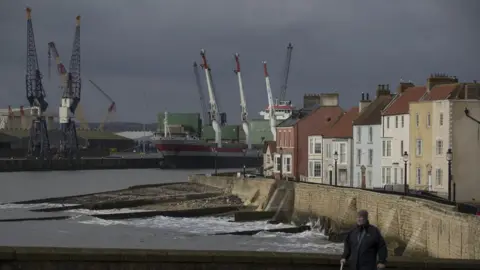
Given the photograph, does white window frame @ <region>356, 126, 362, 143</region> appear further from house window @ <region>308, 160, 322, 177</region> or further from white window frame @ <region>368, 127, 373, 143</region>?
house window @ <region>308, 160, 322, 177</region>

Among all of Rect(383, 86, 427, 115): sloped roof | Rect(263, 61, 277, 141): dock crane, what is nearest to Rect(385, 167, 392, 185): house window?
Rect(383, 86, 427, 115): sloped roof

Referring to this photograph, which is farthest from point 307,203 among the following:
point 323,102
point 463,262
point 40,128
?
point 40,128

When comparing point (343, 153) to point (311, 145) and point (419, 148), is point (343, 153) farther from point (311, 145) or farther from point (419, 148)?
point (419, 148)

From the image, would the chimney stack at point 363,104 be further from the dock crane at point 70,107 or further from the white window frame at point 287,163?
the dock crane at point 70,107

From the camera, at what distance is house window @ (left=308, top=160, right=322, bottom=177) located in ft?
216

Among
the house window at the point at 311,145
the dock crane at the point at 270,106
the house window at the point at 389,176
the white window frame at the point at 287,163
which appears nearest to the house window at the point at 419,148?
the house window at the point at 389,176

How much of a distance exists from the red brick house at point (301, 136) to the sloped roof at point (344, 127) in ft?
7.90

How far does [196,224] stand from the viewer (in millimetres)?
52219

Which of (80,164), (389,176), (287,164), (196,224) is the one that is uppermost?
(287,164)

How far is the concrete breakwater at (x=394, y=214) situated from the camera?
2603 centimetres

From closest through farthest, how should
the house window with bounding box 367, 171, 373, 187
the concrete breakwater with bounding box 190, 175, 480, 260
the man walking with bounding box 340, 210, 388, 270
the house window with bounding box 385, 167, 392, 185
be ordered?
the man walking with bounding box 340, 210, 388, 270 → the concrete breakwater with bounding box 190, 175, 480, 260 → the house window with bounding box 385, 167, 392, 185 → the house window with bounding box 367, 171, 373, 187

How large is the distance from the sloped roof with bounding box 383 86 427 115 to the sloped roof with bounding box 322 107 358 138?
7.12 metres

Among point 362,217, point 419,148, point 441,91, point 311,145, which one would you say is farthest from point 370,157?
point 362,217

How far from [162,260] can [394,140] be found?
121 ft
